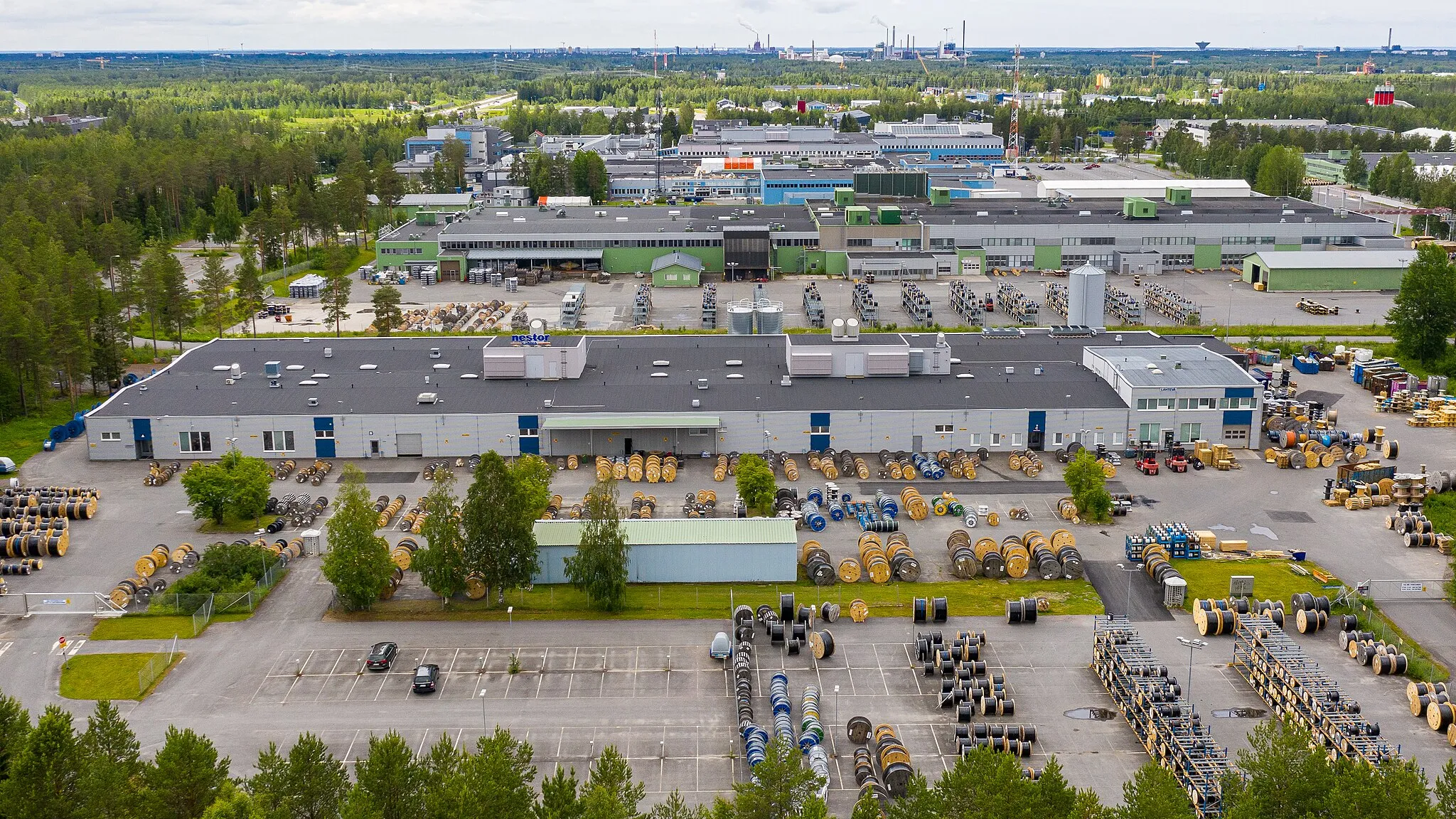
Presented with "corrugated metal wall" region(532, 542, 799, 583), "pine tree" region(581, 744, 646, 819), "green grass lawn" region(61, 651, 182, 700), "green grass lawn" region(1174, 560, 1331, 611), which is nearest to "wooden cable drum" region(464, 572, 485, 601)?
"corrugated metal wall" region(532, 542, 799, 583)

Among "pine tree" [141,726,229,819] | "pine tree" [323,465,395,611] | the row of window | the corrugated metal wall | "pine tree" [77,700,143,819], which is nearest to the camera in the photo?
"pine tree" [77,700,143,819]

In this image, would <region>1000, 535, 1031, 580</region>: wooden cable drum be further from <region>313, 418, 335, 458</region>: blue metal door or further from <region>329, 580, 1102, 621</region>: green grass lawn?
<region>313, 418, 335, 458</region>: blue metal door

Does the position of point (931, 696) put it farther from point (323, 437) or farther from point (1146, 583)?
point (323, 437)

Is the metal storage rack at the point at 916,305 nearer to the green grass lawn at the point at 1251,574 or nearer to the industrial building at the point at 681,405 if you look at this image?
the industrial building at the point at 681,405

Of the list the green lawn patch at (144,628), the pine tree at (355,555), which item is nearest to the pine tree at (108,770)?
the green lawn patch at (144,628)

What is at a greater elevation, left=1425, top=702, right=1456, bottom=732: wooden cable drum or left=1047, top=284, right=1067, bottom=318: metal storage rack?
left=1047, top=284, right=1067, bottom=318: metal storage rack

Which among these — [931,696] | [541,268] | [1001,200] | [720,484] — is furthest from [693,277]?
[931,696]

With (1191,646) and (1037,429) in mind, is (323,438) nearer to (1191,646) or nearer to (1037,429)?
(1037,429)
